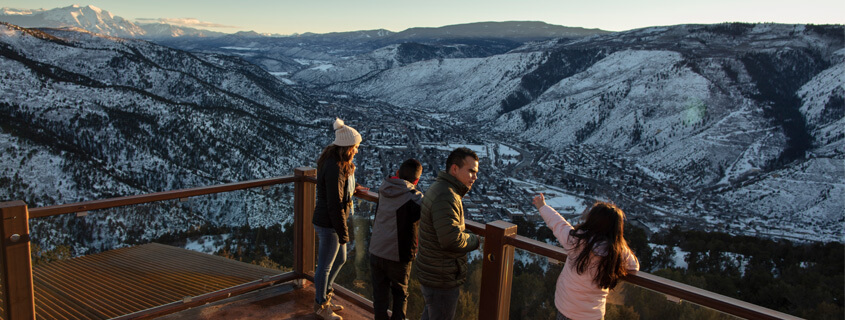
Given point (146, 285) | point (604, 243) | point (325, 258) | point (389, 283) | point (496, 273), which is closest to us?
point (604, 243)

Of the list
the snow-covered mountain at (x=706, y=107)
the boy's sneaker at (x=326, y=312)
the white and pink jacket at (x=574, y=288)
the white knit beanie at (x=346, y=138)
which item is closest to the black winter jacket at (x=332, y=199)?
the white knit beanie at (x=346, y=138)

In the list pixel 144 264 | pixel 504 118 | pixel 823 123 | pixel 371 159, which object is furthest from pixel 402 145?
pixel 144 264

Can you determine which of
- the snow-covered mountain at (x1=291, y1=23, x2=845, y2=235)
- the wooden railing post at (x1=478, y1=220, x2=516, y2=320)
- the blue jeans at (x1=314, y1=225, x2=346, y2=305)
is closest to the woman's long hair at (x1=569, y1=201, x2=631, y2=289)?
the wooden railing post at (x1=478, y1=220, x2=516, y2=320)

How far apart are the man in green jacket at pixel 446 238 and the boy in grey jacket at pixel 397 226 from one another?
0.56ft

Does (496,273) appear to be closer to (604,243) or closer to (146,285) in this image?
(604,243)

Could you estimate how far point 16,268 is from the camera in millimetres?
3127

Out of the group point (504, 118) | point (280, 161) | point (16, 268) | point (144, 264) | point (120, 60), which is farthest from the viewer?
point (504, 118)

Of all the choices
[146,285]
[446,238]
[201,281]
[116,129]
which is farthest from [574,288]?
[116,129]

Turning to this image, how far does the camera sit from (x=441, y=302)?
3430 mm

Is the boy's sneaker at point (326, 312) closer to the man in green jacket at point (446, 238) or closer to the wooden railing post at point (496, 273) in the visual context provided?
the man in green jacket at point (446, 238)

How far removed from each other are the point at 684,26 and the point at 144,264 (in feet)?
511

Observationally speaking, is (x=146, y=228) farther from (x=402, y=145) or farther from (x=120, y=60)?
(x=120, y=60)

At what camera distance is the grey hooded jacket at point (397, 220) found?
350 centimetres

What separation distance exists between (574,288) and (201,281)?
540 centimetres
